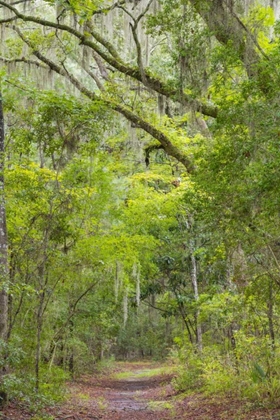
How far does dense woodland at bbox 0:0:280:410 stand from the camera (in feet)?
21.4

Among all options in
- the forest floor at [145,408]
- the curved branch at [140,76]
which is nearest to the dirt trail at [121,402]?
the forest floor at [145,408]

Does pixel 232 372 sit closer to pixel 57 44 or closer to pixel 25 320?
pixel 25 320

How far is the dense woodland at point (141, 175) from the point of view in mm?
6520

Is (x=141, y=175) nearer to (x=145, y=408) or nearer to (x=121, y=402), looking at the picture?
(x=145, y=408)

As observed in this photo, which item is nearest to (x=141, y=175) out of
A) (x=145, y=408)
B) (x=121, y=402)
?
(x=145, y=408)

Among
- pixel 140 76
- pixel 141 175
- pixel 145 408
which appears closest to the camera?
pixel 140 76

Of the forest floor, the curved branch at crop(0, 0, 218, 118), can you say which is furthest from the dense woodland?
the forest floor

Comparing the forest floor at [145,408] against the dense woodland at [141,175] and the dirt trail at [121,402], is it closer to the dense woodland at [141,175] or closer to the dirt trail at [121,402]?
the dirt trail at [121,402]

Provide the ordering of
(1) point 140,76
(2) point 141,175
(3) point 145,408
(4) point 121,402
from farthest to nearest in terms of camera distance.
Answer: (2) point 141,175
(4) point 121,402
(3) point 145,408
(1) point 140,76

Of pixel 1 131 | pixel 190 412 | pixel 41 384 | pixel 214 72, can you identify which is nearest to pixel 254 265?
pixel 214 72

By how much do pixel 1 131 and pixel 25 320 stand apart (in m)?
4.52

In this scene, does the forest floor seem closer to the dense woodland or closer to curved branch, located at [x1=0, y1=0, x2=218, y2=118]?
the dense woodland

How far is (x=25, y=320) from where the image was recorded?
1097cm

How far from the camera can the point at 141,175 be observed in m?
13.8
